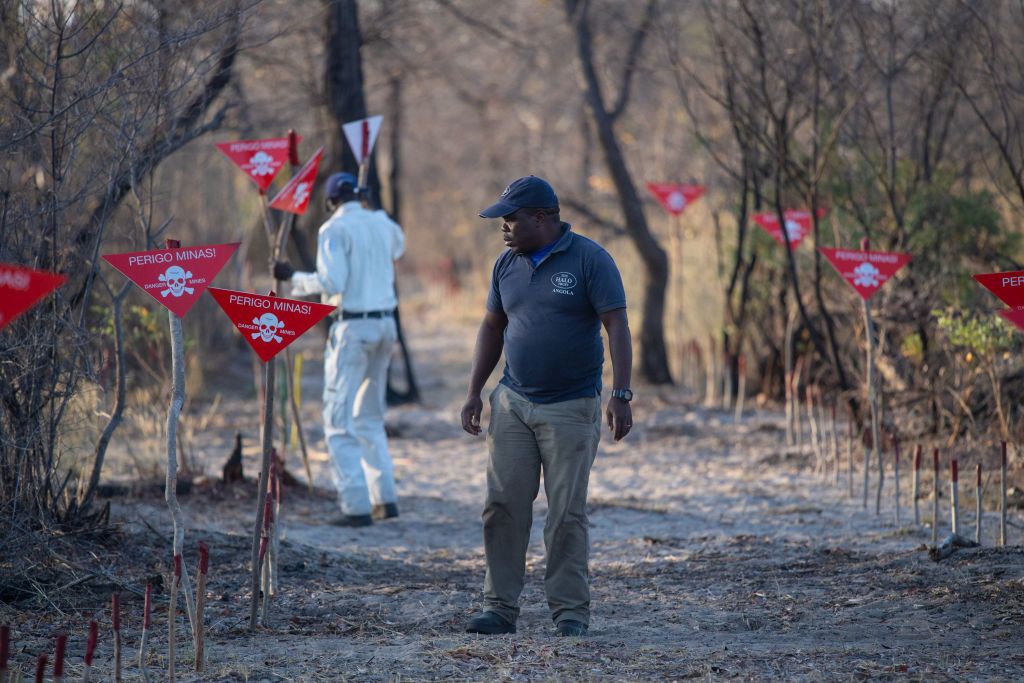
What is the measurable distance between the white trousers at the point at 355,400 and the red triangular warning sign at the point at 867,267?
2814mm

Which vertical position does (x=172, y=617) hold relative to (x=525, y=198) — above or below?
below

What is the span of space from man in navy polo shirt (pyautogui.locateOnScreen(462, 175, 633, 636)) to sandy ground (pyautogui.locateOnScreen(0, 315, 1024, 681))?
0.26 m

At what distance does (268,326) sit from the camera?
470 cm

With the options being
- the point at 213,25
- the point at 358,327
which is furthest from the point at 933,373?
the point at 213,25

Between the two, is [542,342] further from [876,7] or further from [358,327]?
[876,7]

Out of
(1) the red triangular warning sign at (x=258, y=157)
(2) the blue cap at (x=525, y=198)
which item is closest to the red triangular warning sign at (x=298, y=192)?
(1) the red triangular warning sign at (x=258, y=157)

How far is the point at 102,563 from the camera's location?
557 cm

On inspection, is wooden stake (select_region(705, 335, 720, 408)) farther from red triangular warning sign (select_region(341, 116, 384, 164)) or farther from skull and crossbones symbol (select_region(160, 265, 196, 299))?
skull and crossbones symbol (select_region(160, 265, 196, 299))

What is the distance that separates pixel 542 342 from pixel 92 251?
2.43 metres

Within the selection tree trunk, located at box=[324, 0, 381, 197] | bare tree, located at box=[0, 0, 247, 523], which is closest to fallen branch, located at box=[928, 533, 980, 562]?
bare tree, located at box=[0, 0, 247, 523]

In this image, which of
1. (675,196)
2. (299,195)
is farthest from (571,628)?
(675,196)

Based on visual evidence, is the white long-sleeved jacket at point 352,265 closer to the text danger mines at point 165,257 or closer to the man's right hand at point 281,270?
the man's right hand at point 281,270

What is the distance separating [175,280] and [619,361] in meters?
1.71

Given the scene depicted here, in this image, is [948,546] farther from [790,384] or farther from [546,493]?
[790,384]
